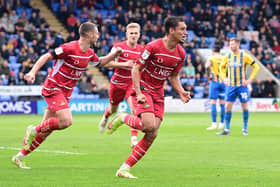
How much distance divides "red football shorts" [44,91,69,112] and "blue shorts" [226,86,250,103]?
25.1 feet

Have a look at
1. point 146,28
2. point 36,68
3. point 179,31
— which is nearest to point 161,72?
point 179,31

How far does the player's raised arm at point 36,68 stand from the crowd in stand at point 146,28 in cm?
1905

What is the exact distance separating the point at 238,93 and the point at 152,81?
8.11 meters

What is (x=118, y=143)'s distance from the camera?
1475 cm

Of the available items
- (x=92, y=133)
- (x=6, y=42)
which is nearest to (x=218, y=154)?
(x=92, y=133)

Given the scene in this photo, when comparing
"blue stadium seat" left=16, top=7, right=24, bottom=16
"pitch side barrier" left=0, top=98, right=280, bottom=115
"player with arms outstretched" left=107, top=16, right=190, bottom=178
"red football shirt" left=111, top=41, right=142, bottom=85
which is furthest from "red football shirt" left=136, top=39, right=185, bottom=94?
"blue stadium seat" left=16, top=7, right=24, bottom=16

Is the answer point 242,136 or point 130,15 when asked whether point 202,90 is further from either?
point 242,136

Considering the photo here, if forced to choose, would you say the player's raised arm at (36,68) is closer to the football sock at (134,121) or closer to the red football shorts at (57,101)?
the red football shorts at (57,101)

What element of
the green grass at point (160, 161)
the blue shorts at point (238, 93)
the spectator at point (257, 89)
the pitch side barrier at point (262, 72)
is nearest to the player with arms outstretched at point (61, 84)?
the green grass at point (160, 161)

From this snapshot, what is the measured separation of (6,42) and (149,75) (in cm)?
2189

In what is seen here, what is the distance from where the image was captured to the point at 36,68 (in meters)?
9.40

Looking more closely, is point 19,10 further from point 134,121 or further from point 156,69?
point 134,121

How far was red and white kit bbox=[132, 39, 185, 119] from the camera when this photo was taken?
920 centimetres

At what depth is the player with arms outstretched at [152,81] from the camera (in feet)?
29.7
